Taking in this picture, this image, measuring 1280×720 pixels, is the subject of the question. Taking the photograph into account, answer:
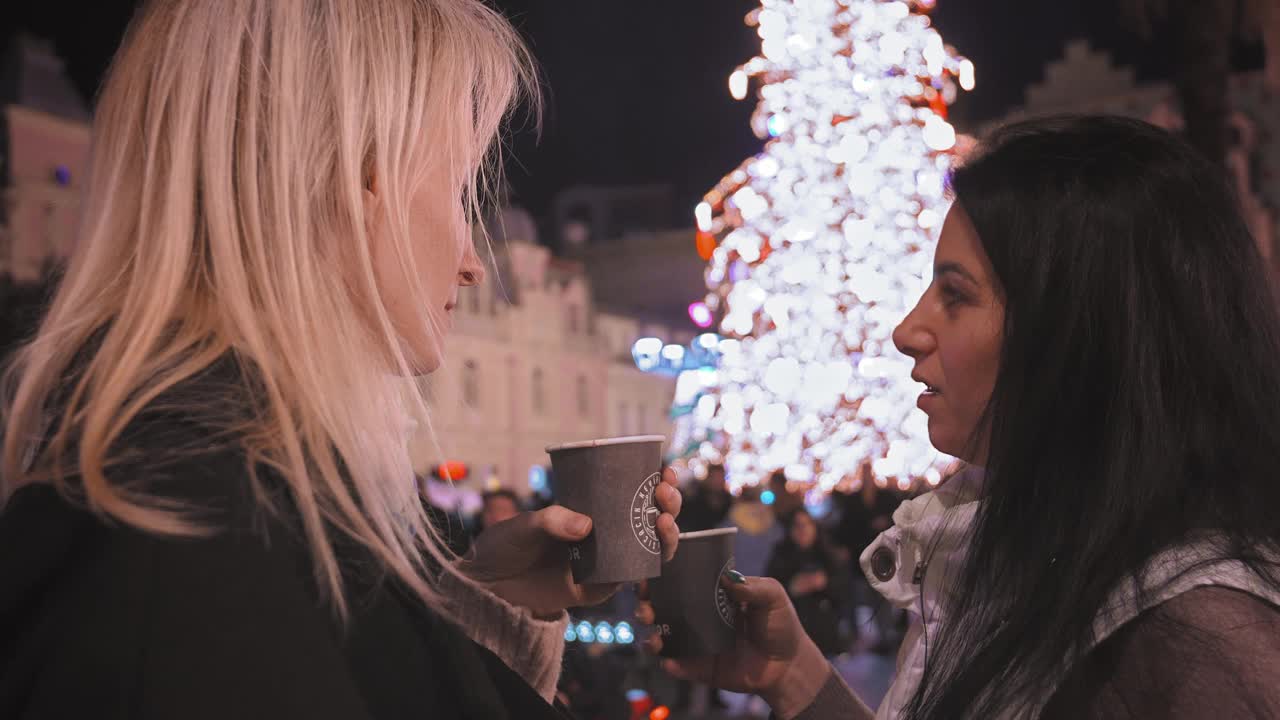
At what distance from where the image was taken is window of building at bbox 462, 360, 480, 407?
111 ft

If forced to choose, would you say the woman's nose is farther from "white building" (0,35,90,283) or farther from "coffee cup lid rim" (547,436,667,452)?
"white building" (0,35,90,283)

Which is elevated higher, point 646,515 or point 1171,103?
point 646,515

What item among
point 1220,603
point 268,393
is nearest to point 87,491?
point 268,393

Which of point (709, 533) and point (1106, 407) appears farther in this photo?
point (709, 533)

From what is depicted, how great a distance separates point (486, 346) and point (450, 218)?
33805mm

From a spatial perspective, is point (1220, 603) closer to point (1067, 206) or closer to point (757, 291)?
point (1067, 206)

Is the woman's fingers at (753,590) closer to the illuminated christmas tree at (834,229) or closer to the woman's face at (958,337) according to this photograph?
the woman's face at (958,337)

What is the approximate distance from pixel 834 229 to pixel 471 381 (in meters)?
23.0

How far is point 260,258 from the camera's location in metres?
1.20

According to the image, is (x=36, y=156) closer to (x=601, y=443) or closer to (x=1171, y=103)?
(x=601, y=443)

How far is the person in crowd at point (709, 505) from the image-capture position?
10.1 m

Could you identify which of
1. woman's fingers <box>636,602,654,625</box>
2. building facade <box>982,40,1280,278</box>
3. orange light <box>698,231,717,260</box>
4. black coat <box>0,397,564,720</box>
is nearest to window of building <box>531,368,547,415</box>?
building facade <box>982,40,1280,278</box>

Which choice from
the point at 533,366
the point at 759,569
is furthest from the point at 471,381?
the point at 759,569

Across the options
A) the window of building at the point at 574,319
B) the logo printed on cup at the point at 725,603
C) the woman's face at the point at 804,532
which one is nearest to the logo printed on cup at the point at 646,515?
the logo printed on cup at the point at 725,603
